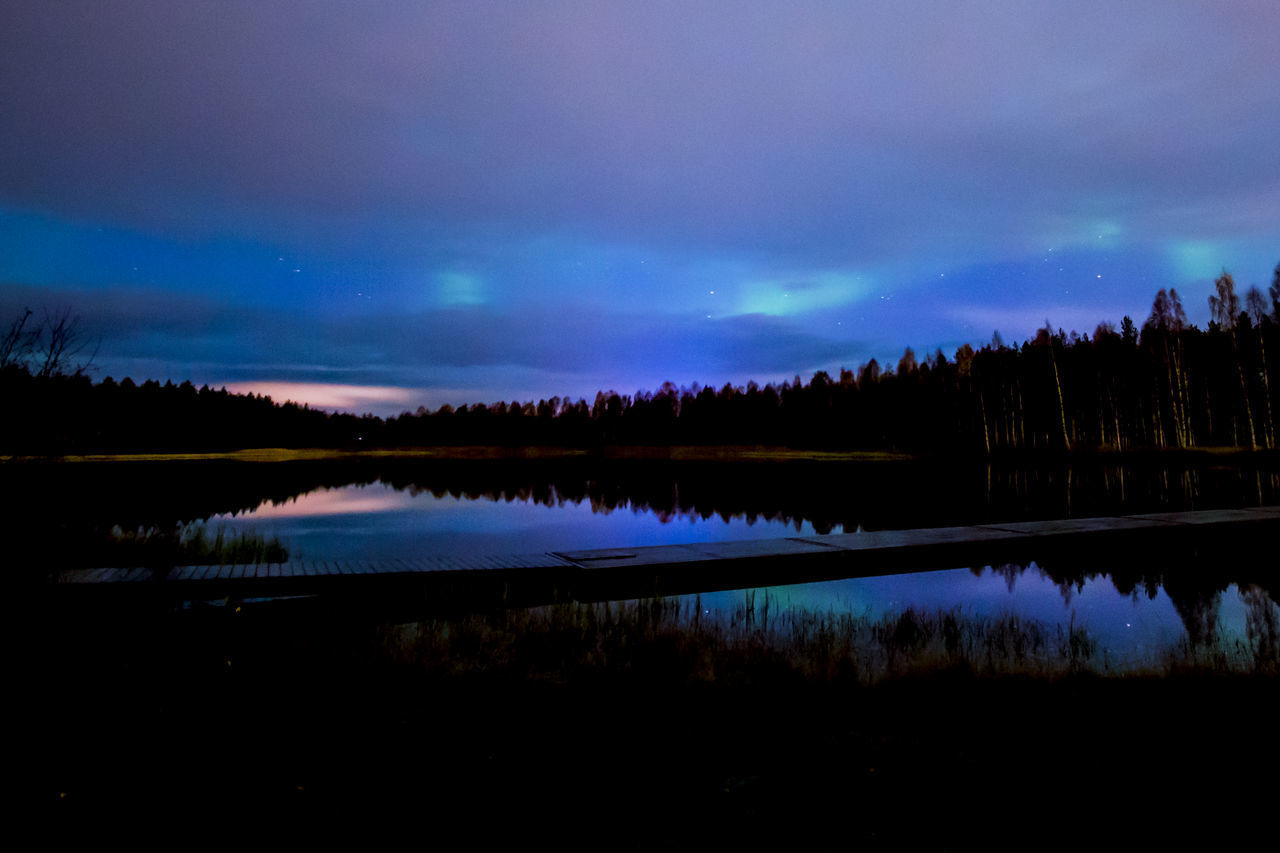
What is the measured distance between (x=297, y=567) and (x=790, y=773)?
5.51 metres

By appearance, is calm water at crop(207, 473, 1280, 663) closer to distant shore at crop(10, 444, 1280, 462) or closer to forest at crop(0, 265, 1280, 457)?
forest at crop(0, 265, 1280, 457)

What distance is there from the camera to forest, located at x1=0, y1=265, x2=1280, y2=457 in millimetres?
10445

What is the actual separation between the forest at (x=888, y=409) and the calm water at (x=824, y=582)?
5.36 meters

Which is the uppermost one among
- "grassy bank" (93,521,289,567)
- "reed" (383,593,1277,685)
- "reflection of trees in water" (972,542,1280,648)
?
"grassy bank" (93,521,289,567)

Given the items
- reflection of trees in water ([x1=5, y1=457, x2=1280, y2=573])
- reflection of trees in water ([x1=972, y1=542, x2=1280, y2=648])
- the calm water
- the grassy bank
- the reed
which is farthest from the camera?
reflection of trees in water ([x1=5, y1=457, x2=1280, y2=573])

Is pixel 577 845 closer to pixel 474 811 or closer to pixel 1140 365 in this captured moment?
pixel 474 811

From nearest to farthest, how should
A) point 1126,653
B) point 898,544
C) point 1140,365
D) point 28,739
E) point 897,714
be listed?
point 28,739
point 897,714
point 1126,653
point 898,544
point 1140,365

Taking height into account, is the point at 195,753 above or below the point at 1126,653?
above

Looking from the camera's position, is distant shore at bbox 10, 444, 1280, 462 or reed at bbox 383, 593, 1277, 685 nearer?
reed at bbox 383, 593, 1277, 685

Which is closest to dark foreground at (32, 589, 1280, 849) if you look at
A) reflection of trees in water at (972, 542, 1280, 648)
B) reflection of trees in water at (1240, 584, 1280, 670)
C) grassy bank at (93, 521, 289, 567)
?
reflection of trees in water at (1240, 584, 1280, 670)

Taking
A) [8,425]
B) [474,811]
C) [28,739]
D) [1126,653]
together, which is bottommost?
[1126,653]

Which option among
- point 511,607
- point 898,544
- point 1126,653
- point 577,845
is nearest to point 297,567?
point 511,607

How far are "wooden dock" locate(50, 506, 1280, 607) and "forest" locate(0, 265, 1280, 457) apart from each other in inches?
140

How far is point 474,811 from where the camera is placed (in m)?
3.13
